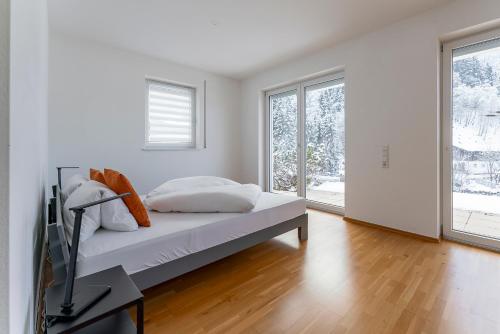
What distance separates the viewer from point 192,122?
447 cm

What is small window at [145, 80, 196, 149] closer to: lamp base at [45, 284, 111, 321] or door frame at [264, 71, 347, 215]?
door frame at [264, 71, 347, 215]

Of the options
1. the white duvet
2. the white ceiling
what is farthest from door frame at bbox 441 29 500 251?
the white duvet

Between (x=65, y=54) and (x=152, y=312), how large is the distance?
329 centimetres

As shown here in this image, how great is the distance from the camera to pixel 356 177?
131 inches

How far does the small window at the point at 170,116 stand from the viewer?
155 inches

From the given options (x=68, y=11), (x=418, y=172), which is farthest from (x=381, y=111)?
(x=68, y=11)

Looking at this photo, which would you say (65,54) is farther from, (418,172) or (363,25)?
(418,172)

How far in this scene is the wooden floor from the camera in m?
1.43

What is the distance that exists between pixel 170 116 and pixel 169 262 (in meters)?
3.06

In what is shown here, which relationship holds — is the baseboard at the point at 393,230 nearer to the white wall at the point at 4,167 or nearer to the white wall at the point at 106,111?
the white wall at the point at 106,111

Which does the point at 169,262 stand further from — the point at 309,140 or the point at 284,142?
the point at 284,142

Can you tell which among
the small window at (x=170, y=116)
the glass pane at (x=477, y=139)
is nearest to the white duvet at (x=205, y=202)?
the small window at (x=170, y=116)

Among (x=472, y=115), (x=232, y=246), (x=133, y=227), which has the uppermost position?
(x=472, y=115)

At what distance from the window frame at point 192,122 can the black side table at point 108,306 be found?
2907mm
